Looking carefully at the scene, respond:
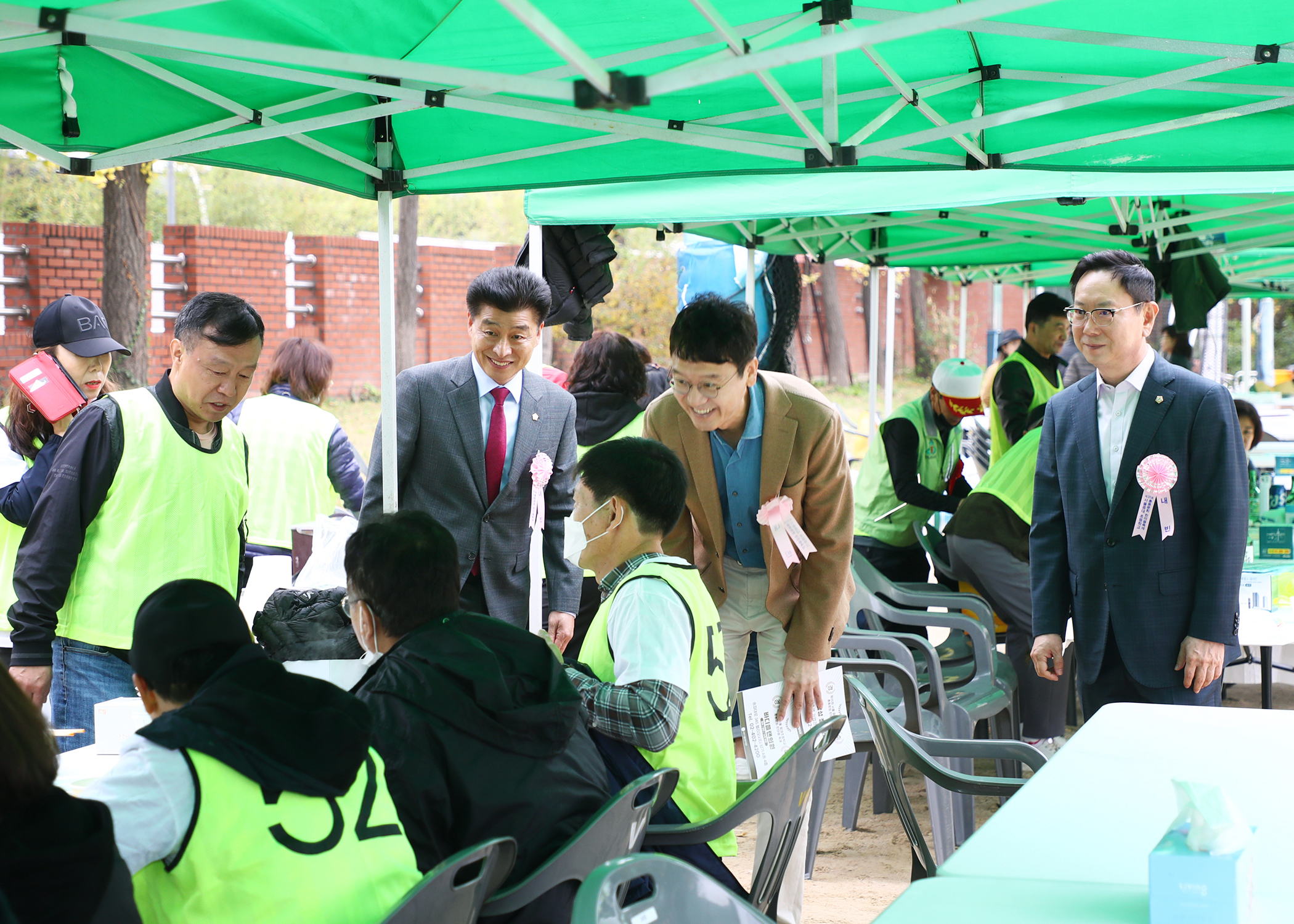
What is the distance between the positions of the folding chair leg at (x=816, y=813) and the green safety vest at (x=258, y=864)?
6.98 feet

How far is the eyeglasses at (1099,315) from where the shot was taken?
9.49ft

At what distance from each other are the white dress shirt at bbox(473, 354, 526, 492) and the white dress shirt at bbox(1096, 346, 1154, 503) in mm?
1542

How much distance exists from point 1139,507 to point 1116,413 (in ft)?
0.81

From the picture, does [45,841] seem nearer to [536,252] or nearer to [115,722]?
[115,722]

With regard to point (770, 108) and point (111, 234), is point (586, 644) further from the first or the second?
point (111, 234)

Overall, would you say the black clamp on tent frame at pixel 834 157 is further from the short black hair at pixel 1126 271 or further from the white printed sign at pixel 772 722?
the white printed sign at pixel 772 722

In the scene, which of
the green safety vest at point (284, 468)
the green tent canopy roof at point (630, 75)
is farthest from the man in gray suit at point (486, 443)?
the green safety vest at point (284, 468)

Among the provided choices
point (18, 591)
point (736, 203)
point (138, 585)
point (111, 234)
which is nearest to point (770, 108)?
point (736, 203)

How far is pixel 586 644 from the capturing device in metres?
2.29

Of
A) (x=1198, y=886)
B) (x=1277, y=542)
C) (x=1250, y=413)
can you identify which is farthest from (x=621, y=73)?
(x=1250, y=413)

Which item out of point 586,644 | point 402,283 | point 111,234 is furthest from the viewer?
point 402,283

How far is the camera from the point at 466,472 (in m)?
3.20

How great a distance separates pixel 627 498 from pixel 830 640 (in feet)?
2.88

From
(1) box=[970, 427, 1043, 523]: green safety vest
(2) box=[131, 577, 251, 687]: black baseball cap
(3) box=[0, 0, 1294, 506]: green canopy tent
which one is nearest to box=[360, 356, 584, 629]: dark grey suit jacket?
(3) box=[0, 0, 1294, 506]: green canopy tent
